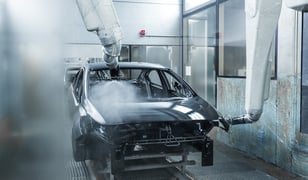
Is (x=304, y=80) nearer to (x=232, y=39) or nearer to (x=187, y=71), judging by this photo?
(x=232, y=39)

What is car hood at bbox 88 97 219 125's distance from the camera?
2.87 metres

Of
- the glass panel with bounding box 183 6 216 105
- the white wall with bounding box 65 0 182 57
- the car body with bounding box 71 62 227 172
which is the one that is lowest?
the car body with bounding box 71 62 227 172

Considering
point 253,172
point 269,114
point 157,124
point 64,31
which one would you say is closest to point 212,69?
point 269,114

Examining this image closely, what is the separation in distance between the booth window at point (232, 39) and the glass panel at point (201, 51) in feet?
1.13

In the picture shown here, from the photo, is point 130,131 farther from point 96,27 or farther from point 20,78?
point 20,78

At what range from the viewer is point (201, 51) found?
6.31m

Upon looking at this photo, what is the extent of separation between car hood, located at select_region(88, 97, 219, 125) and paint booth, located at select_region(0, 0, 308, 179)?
0.44 feet

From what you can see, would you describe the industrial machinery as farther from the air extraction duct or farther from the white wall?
the white wall

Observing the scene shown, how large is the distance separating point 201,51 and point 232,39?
1255 mm

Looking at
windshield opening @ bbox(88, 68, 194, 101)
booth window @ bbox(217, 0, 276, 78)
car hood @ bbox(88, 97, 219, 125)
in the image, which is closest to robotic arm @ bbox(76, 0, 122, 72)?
windshield opening @ bbox(88, 68, 194, 101)

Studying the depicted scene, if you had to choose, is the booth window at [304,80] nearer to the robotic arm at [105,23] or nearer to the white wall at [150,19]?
the robotic arm at [105,23]

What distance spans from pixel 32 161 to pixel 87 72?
2.94 meters

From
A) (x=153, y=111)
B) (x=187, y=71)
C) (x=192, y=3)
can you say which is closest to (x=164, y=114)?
(x=153, y=111)

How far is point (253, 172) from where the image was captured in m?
3.76
